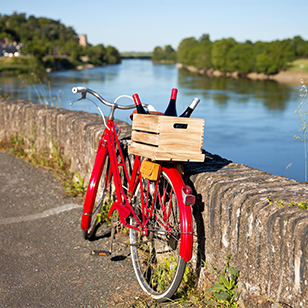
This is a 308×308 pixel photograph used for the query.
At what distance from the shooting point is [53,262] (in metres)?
3.08

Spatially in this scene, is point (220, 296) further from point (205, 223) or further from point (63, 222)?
point (63, 222)

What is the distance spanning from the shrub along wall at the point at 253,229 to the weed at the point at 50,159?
6.76 feet

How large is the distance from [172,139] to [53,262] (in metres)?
1.56

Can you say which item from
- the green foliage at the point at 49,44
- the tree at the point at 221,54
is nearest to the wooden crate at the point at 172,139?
the tree at the point at 221,54

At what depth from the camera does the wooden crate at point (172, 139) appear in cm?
229

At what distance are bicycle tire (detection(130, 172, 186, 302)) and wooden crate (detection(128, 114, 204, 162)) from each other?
0.20 metres

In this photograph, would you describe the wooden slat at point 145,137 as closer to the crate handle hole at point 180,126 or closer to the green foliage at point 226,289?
the crate handle hole at point 180,126

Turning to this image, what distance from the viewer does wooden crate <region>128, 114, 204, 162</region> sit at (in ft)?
7.50

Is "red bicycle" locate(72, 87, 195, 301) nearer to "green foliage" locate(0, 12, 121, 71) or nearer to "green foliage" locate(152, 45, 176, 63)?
"green foliage" locate(0, 12, 121, 71)

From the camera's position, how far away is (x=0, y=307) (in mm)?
2461

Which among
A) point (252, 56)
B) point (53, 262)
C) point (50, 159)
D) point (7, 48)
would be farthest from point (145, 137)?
point (7, 48)

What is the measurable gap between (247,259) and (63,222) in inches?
88.7

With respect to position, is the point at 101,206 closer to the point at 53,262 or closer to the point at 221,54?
the point at 53,262

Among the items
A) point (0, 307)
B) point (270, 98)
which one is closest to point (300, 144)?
point (270, 98)
